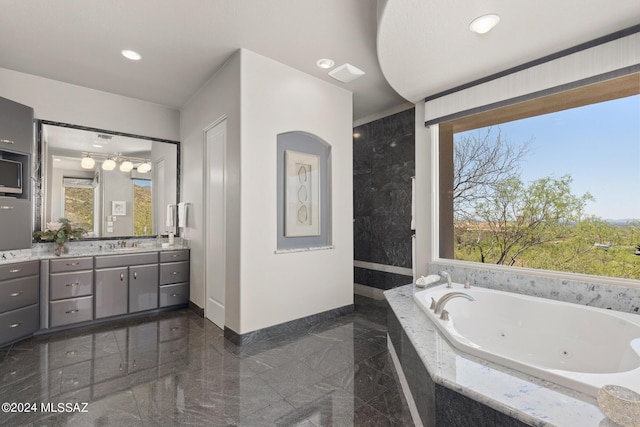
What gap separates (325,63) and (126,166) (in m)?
3.03

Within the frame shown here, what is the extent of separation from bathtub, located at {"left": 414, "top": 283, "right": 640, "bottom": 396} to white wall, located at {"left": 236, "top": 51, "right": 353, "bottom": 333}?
1319mm

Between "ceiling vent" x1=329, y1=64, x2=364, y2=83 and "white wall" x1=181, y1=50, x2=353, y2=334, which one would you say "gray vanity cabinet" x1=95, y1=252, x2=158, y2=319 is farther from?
"ceiling vent" x1=329, y1=64, x2=364, y2=83

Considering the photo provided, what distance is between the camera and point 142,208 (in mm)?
4188

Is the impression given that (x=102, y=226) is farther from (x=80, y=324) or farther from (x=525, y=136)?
(x=525, y=136)

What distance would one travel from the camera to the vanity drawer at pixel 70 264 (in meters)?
3.20

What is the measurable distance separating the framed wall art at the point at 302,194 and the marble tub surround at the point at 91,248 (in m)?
1.83

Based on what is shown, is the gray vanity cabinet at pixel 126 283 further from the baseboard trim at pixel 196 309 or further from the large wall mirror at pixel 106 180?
the large wall mirror at pixel 106 180

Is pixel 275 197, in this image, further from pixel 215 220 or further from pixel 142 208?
pixel 142 208

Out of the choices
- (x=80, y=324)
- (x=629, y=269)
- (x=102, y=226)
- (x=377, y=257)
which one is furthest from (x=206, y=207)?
(x=629, y=269)

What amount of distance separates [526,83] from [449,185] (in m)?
1.15

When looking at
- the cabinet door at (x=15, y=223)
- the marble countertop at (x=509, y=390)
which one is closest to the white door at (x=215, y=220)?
the cabinet door at (x=15, y=223)

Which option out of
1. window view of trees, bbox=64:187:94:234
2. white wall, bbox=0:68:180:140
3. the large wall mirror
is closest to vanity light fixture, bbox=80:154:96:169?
the large wall mirror

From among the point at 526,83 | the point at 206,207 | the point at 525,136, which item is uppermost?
the point at 526,83

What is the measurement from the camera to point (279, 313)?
10.3 ft
